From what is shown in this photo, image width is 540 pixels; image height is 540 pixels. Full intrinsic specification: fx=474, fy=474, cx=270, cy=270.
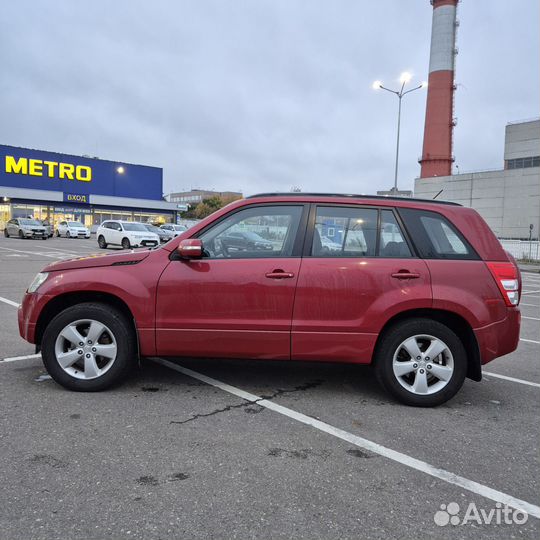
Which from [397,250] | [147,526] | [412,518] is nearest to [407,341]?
[397,250]

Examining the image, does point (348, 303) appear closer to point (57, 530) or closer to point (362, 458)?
point (362, 458)

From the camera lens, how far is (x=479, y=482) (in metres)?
2.88

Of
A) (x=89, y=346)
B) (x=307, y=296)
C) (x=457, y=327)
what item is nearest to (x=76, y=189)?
(x=89, y=346)

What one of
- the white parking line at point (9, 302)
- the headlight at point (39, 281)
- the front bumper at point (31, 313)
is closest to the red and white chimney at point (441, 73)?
the white parking line at point (9, 302)

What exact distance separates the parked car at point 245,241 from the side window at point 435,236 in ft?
4.09

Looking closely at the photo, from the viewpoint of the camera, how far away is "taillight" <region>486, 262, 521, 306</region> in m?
4.00

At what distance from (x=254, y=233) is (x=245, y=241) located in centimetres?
11

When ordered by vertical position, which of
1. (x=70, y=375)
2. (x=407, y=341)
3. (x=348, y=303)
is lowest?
(x=70, y=375)

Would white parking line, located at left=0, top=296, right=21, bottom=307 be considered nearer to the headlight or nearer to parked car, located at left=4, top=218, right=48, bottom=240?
the headlight

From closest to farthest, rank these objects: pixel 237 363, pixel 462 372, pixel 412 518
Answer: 1. pixel 412 518
2. pixel 462 372
3. pixel 237 363

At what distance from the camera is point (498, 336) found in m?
3.98

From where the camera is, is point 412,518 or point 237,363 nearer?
point 412,518

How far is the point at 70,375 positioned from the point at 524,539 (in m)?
3.52

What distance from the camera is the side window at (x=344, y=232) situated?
4.09 metres
